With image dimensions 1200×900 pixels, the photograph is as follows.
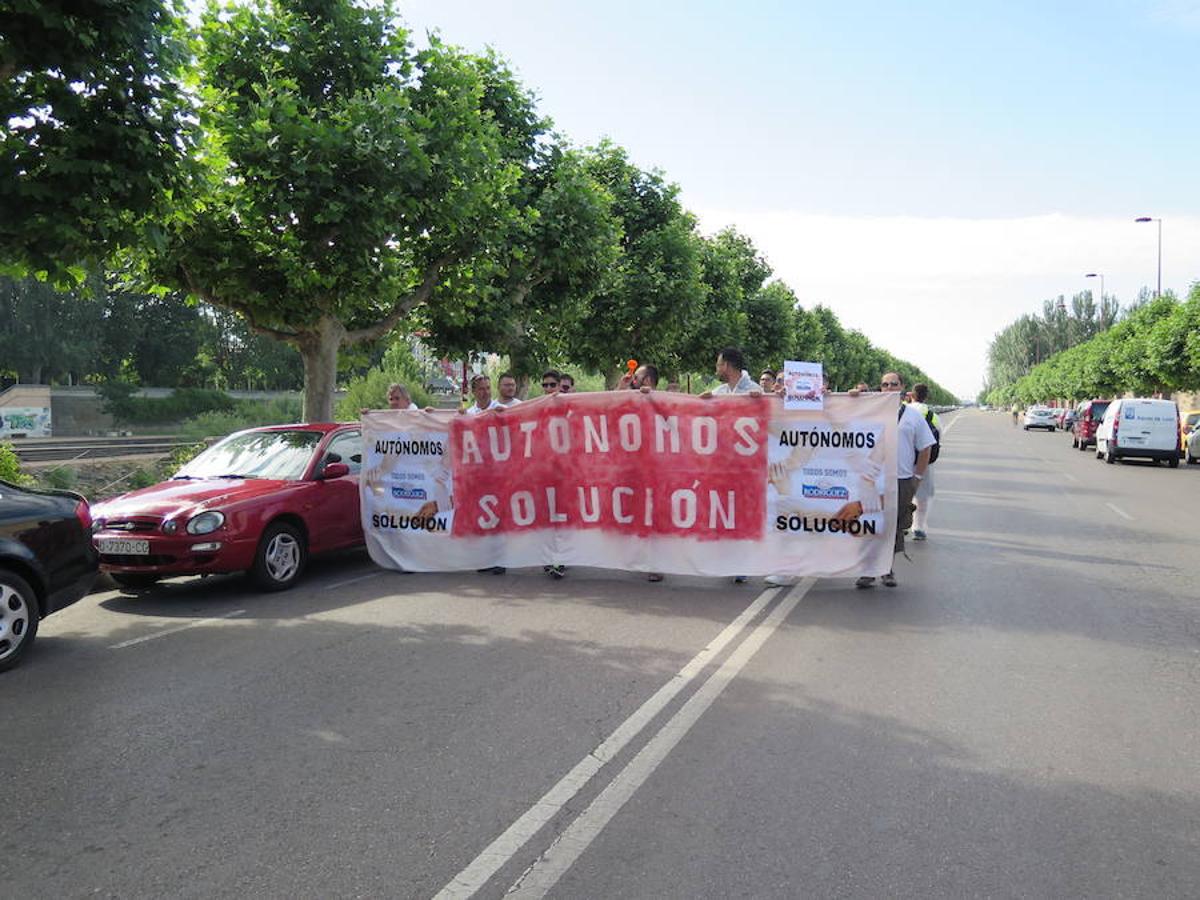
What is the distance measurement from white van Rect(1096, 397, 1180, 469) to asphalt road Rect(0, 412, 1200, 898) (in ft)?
64.7

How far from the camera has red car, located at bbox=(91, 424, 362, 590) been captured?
798cm

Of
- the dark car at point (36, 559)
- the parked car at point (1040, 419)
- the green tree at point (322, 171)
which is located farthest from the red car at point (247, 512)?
the parked car at point (1040, 419)

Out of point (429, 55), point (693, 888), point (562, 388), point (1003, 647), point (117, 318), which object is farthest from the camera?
point (117, 318)

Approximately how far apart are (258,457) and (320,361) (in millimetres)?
5075

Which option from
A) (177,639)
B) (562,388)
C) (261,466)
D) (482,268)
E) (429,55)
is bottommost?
(177,639)

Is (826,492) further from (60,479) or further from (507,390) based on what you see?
(60,479)

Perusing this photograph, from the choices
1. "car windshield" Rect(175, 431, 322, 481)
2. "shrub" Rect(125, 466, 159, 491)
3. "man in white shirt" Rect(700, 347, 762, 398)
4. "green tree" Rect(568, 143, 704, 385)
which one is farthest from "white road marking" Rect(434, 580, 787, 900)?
"green tree" Rect(568, 143, 704, 385)

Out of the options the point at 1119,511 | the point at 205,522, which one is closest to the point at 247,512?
the point at 205,522

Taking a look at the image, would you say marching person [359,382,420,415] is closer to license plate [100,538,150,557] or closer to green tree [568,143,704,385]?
license plate [100,538,150,557]

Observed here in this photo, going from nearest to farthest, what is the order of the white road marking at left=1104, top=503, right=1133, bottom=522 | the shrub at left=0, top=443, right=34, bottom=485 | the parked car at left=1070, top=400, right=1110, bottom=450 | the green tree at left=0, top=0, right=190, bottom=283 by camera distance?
the green tree at left=0, top=0, right=190, bottom=283
the shrub at left=0, top=443, right=34, bottom=485
the white road marking at left=1104, top=503, right=1133, bottom=522
the parked car at left=1070, top=400, right=1110, bottom=450

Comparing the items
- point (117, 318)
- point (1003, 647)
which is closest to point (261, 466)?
point (1003, 647)

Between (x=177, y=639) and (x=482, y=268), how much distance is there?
9776 millimetres

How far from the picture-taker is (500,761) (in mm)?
4375

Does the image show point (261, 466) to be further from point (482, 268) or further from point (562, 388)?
point (482, 268)
